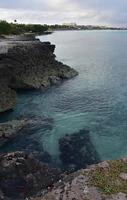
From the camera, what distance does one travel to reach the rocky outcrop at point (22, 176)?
26.5 metres

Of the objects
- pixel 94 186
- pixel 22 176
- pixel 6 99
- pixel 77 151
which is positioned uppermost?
pixel 94 186

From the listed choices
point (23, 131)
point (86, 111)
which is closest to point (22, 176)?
point (23, 131)

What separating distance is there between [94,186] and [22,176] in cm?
807

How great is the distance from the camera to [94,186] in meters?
21.5

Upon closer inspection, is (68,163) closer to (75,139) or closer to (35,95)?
(75,139)

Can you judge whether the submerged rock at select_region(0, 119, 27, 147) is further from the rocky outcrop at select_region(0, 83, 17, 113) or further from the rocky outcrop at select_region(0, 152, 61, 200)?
the rocky outcrop at select_region(0, 152, 61, 200)

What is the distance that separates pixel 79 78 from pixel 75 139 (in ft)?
125

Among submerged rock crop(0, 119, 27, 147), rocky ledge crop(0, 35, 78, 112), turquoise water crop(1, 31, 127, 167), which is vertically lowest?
turquoise water crop(1, 31, 127, 167)

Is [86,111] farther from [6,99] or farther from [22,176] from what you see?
[22,176]

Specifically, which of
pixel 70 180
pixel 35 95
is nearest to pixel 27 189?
pixel 70 180

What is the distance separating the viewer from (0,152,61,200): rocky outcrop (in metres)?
26.5

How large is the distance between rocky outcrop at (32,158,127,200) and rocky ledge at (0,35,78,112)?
26957 mm

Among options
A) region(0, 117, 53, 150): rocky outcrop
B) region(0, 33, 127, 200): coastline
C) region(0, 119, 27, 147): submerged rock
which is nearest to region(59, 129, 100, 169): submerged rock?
region(0, 33, 127, 200): coastline

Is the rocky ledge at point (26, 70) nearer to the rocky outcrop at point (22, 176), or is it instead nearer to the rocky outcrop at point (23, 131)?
the rocky outcrop at point (23, 131)
